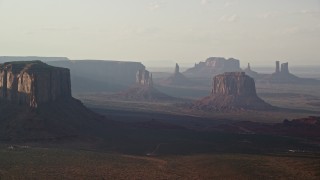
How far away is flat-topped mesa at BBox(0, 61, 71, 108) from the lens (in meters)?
121

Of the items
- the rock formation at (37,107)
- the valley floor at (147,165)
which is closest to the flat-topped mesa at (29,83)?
the rock formation at (37,107)

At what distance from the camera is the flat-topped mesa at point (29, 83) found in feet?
397

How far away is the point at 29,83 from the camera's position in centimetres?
12106

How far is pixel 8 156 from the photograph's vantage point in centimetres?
9212

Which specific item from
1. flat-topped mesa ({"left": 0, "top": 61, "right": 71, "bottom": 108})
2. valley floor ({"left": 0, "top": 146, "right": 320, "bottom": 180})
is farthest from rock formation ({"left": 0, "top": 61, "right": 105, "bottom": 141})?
valley floor ({"left": 0, "top": 146, "right": 320, "bottom": 180})

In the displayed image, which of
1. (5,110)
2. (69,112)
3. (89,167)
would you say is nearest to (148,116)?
(69,112)

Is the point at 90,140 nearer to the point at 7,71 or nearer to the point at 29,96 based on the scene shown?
the point at 29,96

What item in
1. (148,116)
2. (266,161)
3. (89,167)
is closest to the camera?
(89,167)

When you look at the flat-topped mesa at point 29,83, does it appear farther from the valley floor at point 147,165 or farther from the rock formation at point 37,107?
the valley floor at point 147,165

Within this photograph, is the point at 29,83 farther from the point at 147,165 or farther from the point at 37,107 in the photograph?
the point at 147,165

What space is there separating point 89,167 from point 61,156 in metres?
9.98

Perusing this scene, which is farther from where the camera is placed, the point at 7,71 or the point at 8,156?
the point at 7,71

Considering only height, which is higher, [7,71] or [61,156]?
[7,71]

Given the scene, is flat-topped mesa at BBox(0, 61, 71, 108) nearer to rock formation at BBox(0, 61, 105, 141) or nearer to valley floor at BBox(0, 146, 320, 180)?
rock formation at BBox(0, 61, 105, 141)
